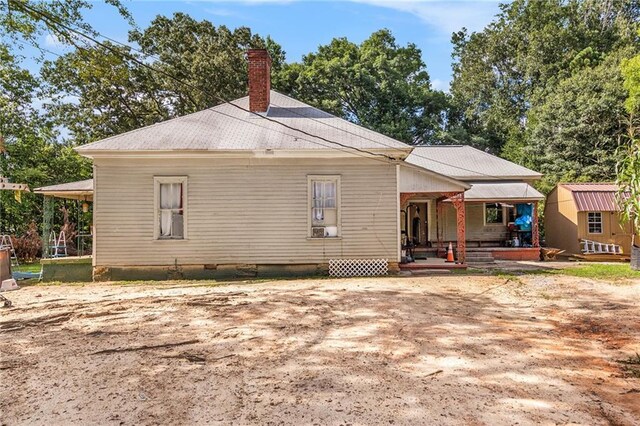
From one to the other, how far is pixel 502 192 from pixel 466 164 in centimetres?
306

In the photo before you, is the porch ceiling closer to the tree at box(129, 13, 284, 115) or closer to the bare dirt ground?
the bare dirt ground

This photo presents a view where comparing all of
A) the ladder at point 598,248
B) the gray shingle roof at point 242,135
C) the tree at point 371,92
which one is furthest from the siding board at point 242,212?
the tree at point 371,92

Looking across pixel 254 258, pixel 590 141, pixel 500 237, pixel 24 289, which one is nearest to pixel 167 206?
pixel 254 258

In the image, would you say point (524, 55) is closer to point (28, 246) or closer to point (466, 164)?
point (466, 164)

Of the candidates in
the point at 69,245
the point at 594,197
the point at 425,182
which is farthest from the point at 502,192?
the point at 69,245

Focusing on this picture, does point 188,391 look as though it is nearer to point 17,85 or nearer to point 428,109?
point 17,85

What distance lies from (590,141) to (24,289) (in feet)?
95.0

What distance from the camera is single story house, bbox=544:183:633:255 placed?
16719 millimetres

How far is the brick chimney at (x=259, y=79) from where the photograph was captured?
1308 cm

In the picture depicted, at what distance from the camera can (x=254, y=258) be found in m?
11.7

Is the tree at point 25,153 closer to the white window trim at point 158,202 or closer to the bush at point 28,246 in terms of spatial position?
the bush at point 28,246

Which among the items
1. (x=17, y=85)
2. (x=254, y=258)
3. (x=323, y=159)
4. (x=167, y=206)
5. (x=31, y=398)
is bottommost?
(x=31, y=398)

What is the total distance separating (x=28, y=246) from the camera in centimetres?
1867

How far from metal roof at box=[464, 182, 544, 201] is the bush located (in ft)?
64.8
